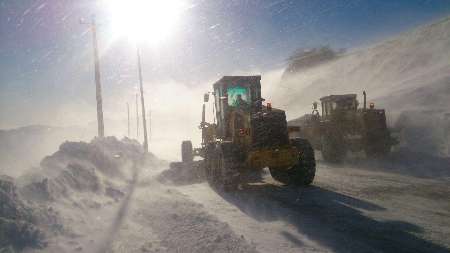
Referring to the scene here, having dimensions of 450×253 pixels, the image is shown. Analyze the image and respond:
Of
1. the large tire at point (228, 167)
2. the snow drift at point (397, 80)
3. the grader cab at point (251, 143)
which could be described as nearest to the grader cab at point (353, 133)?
the snow drift at point (397, 80)

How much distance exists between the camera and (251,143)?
10.8 m

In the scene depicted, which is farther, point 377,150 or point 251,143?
point 377,150

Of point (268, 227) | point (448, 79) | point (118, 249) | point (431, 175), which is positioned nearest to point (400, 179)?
point (431, 175)

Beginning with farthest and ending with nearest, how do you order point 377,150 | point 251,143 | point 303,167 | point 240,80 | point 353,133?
point 353,133 < point 377,150 < point 240,80 < point 303,167 < point 251,143

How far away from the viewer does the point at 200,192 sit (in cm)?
1145

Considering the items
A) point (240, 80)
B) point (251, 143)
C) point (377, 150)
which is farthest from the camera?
point (377, 150)

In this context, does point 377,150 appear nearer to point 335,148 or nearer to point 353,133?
point 353,133

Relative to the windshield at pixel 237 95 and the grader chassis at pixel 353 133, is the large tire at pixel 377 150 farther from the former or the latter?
the windshield at pixel 237 95

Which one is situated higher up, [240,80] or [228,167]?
[240,80]

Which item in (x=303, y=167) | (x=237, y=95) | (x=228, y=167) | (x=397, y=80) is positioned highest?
(x=397, y=80)

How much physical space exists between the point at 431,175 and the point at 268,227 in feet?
24.9

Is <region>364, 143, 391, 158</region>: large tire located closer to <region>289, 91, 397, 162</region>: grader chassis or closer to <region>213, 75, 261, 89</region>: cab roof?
<region>289, 91, 397, 162</region>: grader chassis

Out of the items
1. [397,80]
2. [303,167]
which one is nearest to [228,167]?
[303,167]

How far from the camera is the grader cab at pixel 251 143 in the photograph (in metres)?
10.7
